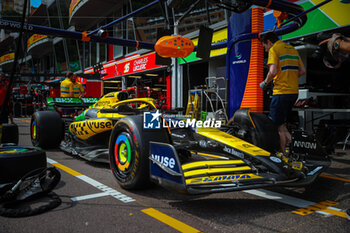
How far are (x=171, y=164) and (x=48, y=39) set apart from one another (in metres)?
36.3

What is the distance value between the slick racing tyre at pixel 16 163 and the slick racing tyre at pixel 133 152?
2.69ft

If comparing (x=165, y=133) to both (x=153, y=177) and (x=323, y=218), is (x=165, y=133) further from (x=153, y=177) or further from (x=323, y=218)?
(x=323, y=218)

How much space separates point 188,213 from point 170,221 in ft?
0.77

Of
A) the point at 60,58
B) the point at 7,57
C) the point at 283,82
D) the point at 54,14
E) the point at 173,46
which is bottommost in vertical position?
the point at 283,82

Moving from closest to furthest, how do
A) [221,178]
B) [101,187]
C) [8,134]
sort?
[221,178] < [101,187] < [8,134]

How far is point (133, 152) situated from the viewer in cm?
302

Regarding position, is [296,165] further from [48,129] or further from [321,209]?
[48,129]

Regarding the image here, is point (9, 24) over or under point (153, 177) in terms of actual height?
over

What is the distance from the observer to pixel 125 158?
127 inches

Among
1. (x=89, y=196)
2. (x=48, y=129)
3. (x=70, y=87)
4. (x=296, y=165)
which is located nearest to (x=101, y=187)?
(x=89, y=196)

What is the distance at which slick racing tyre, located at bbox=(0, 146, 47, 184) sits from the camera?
8.71ft

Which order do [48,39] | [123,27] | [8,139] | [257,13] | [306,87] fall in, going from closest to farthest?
[8,139] < [257,13] < [306,87] < [123,27] < [48,39]

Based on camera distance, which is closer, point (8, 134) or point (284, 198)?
point (284, 198)

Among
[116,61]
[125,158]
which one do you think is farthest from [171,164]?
[116,61]
